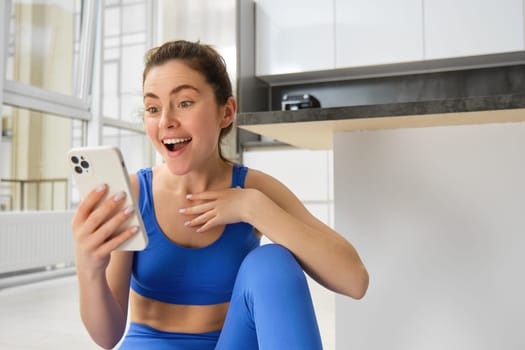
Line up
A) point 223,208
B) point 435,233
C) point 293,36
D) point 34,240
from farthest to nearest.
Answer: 1. point 293,36
2. point 34,240
3. point 435,233
4. point 223,208

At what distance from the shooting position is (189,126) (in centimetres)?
88

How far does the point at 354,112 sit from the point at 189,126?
37 centimetres

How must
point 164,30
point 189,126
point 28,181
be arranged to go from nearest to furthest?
1. point 189,126
2. point 28,181
3. point 164,30

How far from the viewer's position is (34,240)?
338cm

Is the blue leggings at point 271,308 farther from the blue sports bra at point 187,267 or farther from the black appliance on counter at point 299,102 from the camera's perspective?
the black appliance on counter at point 299,102

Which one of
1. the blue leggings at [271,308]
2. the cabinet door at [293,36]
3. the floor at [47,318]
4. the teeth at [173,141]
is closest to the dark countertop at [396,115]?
the teeth at [173,141]

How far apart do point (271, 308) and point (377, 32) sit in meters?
3.28

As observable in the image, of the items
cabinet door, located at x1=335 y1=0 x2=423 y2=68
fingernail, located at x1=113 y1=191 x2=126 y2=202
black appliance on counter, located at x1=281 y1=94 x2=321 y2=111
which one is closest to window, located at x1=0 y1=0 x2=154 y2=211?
black appliance on counter, located at x1=281 y1=94 x2=321 y2=111

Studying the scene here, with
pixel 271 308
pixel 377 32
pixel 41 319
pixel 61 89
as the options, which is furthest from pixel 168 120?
pixel 61 89

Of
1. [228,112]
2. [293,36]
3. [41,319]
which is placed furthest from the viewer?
[293,36]

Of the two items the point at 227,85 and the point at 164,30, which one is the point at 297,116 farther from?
the point at 164,30

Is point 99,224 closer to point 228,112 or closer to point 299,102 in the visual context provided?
point 228,112

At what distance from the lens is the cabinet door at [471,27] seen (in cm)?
331

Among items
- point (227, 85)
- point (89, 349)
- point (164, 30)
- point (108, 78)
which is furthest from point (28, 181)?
point (227, 85)
